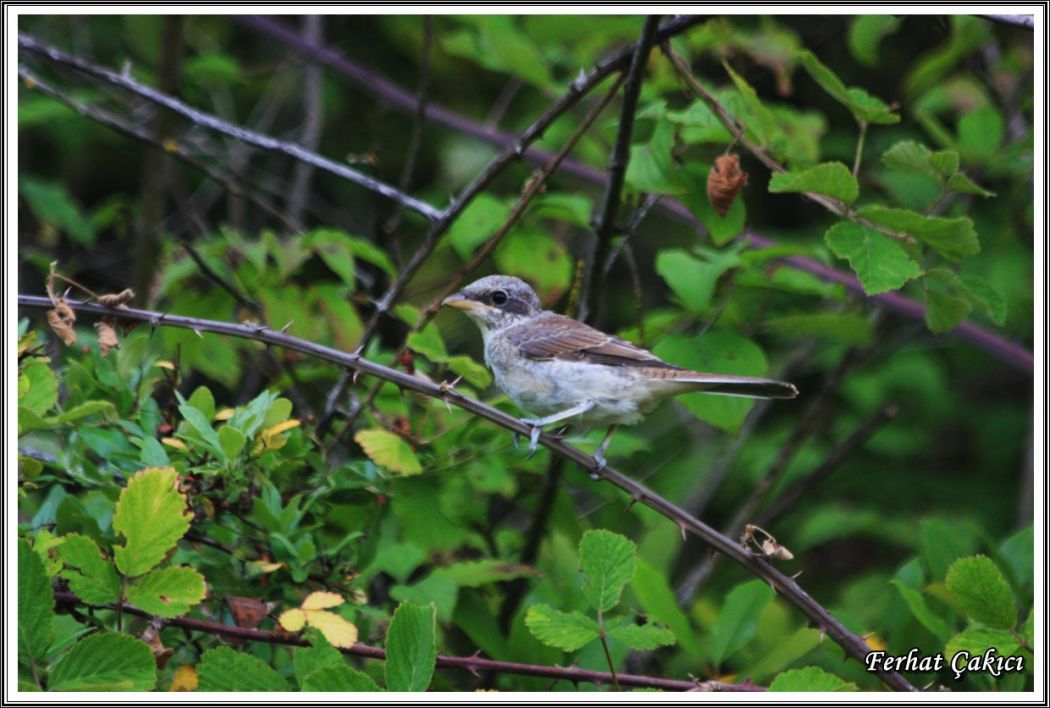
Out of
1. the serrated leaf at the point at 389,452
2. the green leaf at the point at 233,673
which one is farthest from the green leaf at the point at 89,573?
the serrated leaf at the point at 389,452

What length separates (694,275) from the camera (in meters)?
3.92

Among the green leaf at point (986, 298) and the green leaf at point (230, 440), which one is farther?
the green leaf at point (986, 298)

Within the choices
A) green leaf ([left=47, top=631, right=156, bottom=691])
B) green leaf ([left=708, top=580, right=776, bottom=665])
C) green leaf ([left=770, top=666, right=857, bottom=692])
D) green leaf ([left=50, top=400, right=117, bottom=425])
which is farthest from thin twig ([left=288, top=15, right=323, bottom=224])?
green leaf ([left=770, top=666, right=857, bottom=692])

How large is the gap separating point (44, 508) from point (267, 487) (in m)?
0.62

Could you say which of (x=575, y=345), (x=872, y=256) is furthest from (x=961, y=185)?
(x=575, y=345)

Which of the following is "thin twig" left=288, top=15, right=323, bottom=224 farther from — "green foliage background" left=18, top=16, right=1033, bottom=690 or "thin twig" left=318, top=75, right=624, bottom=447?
"thin twig" left=318, top=75, right=624, bottom=447

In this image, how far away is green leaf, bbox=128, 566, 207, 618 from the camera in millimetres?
2607

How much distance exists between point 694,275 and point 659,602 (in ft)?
3.72

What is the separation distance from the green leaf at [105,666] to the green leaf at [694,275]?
2113 millimetres

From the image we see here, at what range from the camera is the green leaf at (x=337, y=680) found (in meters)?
2.56

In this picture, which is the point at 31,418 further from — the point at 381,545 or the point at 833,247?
the point at 833,247

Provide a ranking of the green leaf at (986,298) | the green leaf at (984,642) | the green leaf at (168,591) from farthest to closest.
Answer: the green leaf at (986,298) < the green leaf at (984,642) < the green leaf at (168,591)

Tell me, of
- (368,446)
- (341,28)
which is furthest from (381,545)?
(341,28)

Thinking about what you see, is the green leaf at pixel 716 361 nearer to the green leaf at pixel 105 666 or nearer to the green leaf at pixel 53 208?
the green leaf at pixel 105 666
